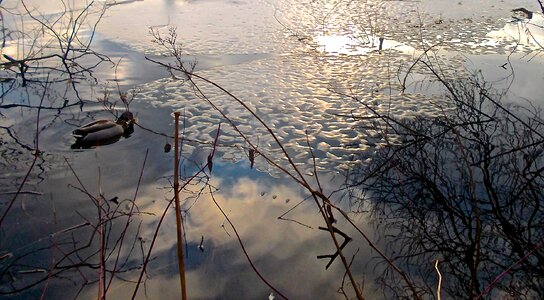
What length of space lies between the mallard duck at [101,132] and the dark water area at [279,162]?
0.33 feet

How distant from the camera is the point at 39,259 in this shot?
2.66 metres

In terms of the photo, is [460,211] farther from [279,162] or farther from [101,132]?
[101,132]

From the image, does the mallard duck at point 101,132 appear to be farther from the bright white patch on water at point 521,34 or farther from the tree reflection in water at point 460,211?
the bright white patch on water at point 521,34

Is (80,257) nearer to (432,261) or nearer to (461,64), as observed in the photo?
(432,261)

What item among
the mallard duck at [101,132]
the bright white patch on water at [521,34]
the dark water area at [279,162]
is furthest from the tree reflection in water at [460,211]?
the bright white patch on water at [521,34]

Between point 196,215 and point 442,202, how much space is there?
152 centimetres

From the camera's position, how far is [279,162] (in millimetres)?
3570

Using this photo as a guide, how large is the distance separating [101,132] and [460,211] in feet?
8.92

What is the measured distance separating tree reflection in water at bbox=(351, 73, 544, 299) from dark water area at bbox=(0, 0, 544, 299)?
0.04 feet

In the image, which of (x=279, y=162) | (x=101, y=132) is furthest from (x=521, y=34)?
(x=101, y=132)

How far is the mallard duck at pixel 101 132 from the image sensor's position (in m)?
3.81

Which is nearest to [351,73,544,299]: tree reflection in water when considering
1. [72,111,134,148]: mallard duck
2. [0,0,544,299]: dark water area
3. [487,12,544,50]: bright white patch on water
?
[0,0,544,299]: dark water area

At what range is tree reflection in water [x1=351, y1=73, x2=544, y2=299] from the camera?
2467 millimetres

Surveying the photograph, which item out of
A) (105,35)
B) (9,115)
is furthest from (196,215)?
(105,35)
